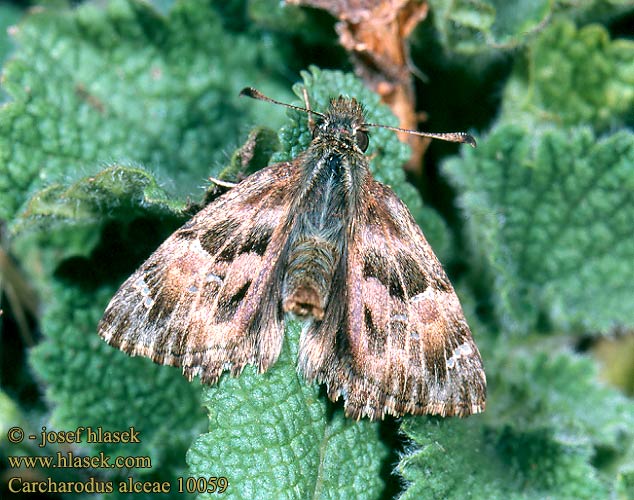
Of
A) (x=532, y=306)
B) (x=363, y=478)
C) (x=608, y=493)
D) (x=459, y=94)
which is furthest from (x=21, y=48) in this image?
(x=608, y=493)

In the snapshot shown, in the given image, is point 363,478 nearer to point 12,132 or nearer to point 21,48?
point 12,132

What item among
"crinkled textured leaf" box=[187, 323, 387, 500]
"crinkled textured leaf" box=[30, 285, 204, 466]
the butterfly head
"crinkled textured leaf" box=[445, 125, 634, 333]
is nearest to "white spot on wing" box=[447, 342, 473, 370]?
"crinkled textured leaf" box=[187, 323, 387, 500]

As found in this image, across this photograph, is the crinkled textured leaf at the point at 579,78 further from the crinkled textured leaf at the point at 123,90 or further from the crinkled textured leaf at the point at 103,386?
the crinkled textured leaf at the point at 103,386

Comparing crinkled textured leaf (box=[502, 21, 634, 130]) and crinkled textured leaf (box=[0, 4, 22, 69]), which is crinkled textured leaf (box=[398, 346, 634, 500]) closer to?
crinkled textured leaf (box=[502, 21, 634, 130])

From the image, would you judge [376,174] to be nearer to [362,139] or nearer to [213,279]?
[362,139]

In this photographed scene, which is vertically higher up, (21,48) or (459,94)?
(459,94)

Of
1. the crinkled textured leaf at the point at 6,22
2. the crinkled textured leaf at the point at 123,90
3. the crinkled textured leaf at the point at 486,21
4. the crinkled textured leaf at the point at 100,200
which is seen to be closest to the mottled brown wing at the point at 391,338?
the crinkled textured leaf at the point at 100,200

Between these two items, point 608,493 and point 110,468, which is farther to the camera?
point 110,468
